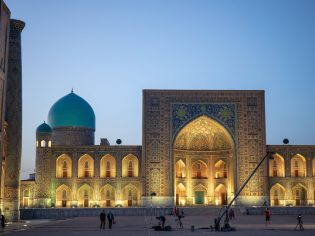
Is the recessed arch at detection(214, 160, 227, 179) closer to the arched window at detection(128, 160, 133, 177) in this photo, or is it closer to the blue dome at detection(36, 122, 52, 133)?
the arched window at detection(128, 160, 133, 177)

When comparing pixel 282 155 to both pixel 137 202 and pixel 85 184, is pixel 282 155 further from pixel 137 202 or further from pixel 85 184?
pixel 85 184

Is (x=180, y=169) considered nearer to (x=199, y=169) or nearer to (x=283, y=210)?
(x=199, y=169)

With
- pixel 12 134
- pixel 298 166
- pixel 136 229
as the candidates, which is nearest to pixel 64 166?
pixel 12 134

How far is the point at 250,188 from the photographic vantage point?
129ft

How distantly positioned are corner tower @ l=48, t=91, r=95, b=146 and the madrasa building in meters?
4.48

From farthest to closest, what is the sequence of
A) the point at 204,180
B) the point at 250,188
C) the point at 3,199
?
1. the point at 204,180
2. the point at 250,188
3. the point at 3,199

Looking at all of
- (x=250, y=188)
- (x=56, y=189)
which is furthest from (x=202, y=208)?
(x=56, y=189)

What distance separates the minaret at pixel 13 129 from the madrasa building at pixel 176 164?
12.1 metres

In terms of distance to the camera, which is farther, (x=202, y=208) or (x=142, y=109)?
(x=142, y=109)

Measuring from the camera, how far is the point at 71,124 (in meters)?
45.0

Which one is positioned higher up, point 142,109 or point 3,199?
point 142,109

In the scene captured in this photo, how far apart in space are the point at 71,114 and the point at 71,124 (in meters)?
0.85

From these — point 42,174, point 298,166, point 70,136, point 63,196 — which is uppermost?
point 70,136

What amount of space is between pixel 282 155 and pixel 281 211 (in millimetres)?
6517
